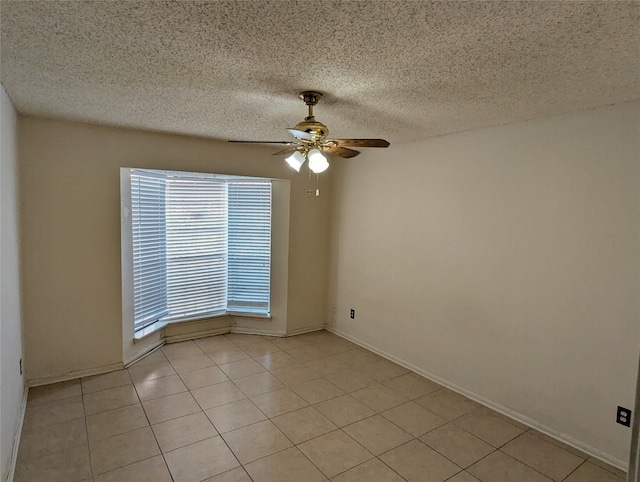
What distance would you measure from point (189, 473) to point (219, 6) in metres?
2.55

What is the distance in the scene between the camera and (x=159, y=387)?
3326 millimetres

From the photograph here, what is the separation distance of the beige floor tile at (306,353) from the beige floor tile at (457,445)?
1619mm

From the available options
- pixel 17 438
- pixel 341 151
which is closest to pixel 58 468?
pixel 17 438

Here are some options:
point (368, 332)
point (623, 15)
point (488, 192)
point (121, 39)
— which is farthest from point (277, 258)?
point (623, 15)

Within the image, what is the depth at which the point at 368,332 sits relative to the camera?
14.5 feet

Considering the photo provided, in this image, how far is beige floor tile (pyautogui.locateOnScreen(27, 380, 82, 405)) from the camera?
3047mm

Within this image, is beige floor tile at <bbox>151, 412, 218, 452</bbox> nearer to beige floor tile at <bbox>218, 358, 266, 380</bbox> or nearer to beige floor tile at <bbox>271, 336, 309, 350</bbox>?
beige floor tile at <bbox>218, 358, 266, 380</bbox>

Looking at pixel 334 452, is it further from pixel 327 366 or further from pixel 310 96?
pixel 310 96

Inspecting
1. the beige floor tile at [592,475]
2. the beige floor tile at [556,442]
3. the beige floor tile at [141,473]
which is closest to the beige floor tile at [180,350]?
the beige floor tile at [141,473]

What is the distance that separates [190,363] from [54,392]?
3.83ft

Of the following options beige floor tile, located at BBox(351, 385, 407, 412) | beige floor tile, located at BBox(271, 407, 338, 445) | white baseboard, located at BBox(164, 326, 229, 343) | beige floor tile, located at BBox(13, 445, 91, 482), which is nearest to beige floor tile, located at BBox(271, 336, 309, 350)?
white baseboard, located at BBox(164, 326, 229, 343)

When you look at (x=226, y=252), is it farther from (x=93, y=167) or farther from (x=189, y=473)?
(x=189, y=473)

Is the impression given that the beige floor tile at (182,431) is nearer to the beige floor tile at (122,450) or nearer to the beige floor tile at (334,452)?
the beige floor tile at (122,450)

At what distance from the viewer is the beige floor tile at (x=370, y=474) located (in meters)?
2.27
